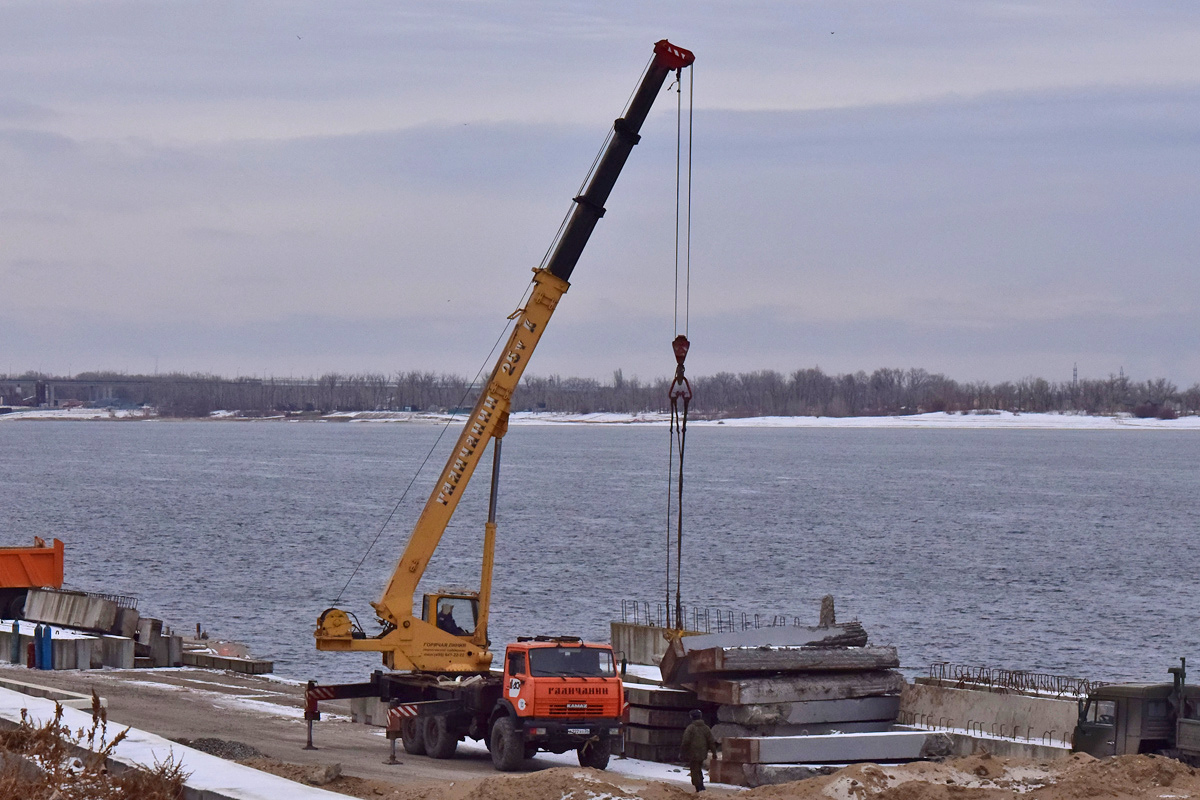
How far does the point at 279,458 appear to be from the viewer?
196m

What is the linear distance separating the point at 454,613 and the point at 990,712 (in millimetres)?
9457

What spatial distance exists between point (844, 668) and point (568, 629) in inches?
850

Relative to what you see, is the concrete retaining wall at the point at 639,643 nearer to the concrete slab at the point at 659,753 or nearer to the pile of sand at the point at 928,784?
the concrete slab at the point at 659,753

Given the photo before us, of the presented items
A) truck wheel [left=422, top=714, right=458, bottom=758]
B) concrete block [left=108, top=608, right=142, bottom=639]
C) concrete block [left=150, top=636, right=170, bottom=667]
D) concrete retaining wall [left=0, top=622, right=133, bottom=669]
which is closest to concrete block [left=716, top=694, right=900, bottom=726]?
truck wheel [left=422, top=714, right=458, bottom=758]

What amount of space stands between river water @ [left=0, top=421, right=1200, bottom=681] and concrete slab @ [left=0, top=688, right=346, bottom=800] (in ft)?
78.7

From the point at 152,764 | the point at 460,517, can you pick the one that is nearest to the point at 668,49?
the point at 152,764

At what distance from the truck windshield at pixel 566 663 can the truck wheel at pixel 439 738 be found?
2340mm

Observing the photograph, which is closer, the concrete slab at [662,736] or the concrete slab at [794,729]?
the concrete slab at [794,729]

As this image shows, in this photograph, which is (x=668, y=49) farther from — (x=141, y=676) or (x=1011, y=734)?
(x=141, y=676)

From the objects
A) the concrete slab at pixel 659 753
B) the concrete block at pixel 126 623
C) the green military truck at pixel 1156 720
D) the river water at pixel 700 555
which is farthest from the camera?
the river water at pixel 700 555

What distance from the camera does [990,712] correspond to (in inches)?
964

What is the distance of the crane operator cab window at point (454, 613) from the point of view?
24594 millimetres

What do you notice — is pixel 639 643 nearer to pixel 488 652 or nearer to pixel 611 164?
pixel 488 652

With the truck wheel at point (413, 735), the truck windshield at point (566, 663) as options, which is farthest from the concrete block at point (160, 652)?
the truck windshield at point (566, 663)
